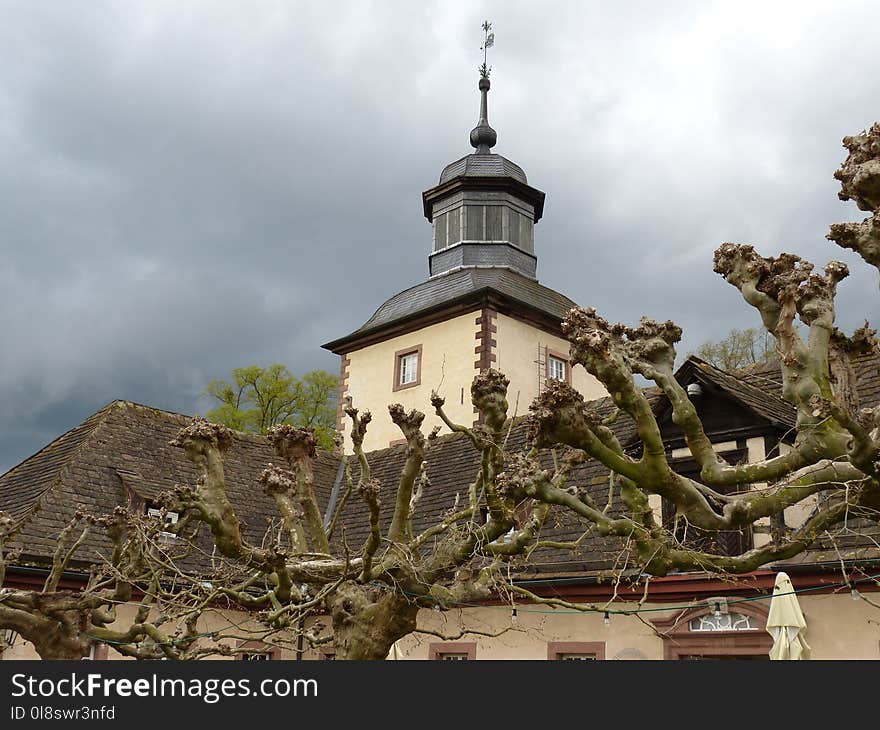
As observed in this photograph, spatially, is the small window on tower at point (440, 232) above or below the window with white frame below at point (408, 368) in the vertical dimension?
above

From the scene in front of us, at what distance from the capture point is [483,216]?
2722 cm

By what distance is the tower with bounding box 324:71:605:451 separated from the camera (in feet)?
75.2

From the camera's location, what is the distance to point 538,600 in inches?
319

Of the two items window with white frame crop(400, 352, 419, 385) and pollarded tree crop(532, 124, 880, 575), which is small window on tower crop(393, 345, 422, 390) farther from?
pollarded tree crop(532, 124, 880, 575)

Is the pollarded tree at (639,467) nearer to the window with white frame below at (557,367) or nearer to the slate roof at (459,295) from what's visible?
the slate roof at (459,295)

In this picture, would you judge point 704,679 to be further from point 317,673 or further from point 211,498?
point 211,498

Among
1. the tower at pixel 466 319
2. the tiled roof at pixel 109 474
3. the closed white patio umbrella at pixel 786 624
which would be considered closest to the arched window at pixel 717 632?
the closed white patio umbrella at pixel 786 624

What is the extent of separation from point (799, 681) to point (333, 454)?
1887cm

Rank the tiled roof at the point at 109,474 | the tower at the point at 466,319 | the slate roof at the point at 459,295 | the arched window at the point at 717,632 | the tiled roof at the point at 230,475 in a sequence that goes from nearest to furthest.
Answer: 1. the arched window at the point at 717,632
2. the tiled roof at the point at 230,475
3. the tiled roof at the point at 109,474
4. the tower at the point at 466,319
5. the slate roof at the point at 459,295

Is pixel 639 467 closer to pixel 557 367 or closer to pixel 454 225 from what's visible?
pixel 557 367

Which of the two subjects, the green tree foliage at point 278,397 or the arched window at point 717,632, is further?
the green tree foliage at point 278,397

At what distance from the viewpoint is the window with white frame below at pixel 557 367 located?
24.3m

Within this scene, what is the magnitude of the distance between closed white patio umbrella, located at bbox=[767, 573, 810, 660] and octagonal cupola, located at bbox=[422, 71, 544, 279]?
16.8 meters

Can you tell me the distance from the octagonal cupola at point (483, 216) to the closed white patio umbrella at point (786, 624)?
16802mm
